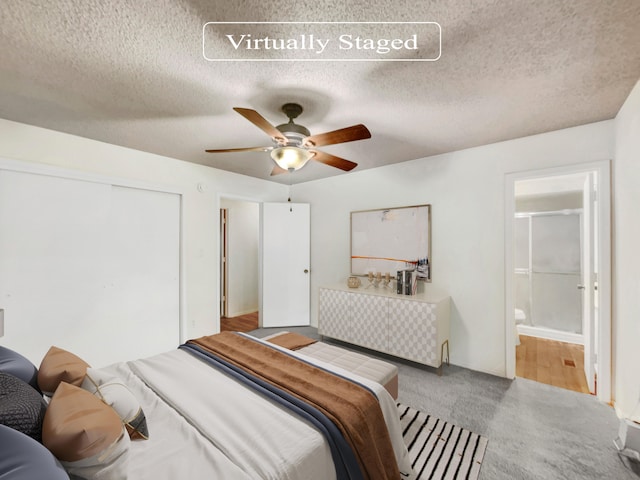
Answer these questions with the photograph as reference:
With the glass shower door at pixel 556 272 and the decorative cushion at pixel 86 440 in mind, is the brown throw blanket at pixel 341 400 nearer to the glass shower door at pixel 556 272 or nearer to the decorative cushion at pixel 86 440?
the decorative cushion at pixel 86 440

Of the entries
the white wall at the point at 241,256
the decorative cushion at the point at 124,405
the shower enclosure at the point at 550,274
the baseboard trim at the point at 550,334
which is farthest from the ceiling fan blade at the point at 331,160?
the baseboard trim at the point at 550,334

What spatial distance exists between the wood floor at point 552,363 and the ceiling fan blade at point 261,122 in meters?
3.25

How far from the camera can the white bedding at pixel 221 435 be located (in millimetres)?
1028

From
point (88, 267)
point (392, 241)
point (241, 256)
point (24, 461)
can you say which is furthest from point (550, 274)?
point (88, 267)

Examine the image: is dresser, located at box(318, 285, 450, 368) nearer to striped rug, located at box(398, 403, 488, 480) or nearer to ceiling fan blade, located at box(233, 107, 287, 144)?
striped rug, located at box(398, 403, 488, 480)

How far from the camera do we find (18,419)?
0.87 m

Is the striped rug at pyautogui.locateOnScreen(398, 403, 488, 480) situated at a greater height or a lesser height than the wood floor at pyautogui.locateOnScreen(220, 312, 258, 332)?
greater

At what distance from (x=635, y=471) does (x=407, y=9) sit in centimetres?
282

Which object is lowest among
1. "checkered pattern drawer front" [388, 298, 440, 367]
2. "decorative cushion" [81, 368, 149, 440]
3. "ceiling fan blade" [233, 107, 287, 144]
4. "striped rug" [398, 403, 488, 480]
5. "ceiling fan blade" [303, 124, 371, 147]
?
"striped rug" [398, 403, 488, 480]

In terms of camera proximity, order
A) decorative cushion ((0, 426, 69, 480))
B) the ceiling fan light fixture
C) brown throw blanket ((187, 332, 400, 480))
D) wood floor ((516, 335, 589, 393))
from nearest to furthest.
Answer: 1. decorative cushion ((0, 426, 69, 480))
2. brown throw blanket ((187, 332, 400, 480))
3. the ceiling fan light fixture
4. wood floor ((516, 335, 589, 393))

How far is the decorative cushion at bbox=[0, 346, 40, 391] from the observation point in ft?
4.25

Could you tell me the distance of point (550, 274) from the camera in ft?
13.3

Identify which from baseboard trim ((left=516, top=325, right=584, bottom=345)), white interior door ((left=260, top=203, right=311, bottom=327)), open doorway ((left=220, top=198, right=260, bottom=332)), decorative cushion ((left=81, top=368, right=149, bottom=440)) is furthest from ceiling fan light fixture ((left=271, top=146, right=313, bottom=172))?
baseboard trim ((left=516, top=325, right=584, bottom=345))

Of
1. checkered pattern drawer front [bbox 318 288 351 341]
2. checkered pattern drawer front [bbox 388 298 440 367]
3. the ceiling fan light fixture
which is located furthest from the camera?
checkered pattern drawer front [bbox 318 288 351 341]
